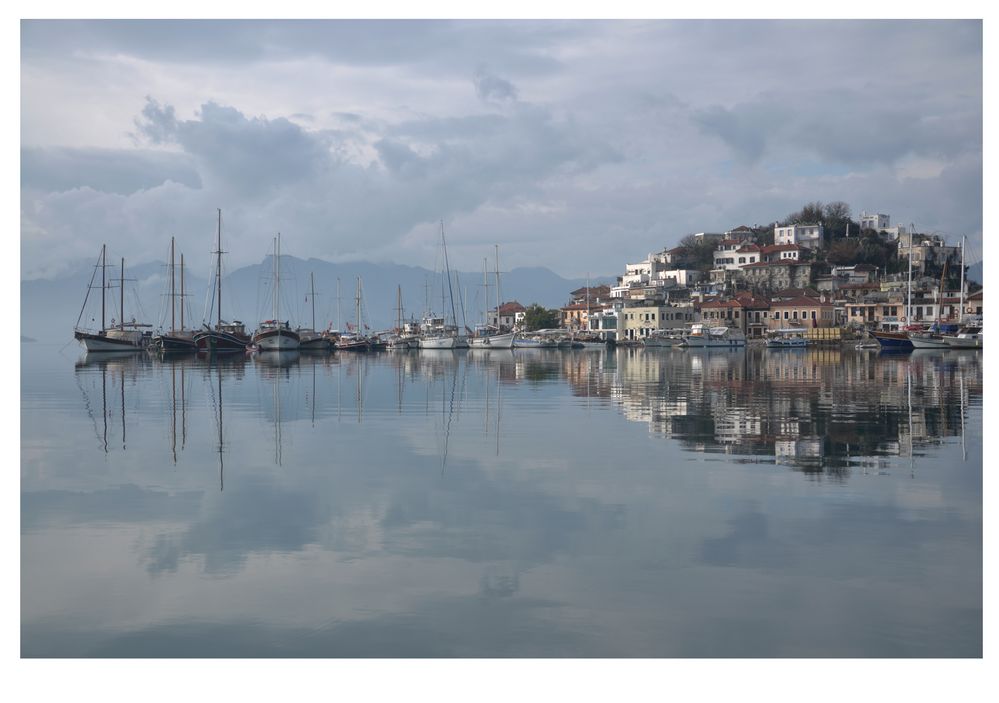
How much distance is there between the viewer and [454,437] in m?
16.3

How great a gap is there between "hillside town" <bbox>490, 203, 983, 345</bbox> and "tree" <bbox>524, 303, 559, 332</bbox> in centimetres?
47

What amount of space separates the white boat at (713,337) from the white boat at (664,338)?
90 centimetres

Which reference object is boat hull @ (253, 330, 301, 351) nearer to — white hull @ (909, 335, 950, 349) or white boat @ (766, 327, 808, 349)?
white boat @ (766, 327, 808, 349)

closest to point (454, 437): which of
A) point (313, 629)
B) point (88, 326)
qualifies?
point (313, 629)

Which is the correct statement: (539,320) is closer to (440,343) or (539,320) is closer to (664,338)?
(664,338)

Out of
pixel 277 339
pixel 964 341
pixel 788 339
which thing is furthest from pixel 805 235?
pixel 277 339

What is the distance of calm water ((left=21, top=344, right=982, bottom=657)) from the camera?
21.6 ft

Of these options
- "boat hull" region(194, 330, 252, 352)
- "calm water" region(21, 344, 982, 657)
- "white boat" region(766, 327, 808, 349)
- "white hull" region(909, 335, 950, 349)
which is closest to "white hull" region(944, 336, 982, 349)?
"white hull" region(909, 335, 950, 349)

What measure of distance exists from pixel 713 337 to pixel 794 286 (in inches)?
771

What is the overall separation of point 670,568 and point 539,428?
31.9ft

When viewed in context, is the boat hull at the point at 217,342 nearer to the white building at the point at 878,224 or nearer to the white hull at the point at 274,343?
the white hull at the point at 274,343

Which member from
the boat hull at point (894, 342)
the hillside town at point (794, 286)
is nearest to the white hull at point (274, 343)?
the hillside town at point (794, 286)

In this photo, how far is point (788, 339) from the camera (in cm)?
8281
